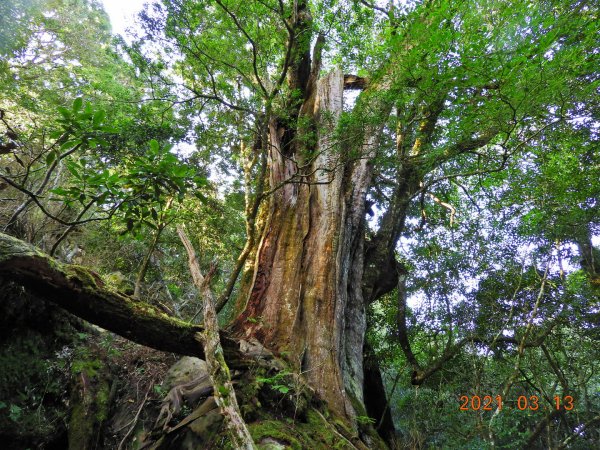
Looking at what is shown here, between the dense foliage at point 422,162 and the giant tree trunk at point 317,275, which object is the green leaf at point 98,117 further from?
the giant tree trunk at point 317,275

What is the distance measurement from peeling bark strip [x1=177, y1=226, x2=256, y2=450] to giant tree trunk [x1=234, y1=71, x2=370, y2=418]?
1.12 meters

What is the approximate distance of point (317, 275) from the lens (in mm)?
4246

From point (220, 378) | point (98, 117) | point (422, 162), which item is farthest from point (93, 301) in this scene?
point (422, 162)

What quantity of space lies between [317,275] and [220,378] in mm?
2272

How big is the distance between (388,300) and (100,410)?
23.2 feet

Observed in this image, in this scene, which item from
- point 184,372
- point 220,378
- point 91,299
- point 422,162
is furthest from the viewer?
point 422,162

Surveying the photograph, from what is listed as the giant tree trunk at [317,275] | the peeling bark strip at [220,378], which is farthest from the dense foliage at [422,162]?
the peeling bark strip at [220,378]

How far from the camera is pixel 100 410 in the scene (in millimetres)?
2998

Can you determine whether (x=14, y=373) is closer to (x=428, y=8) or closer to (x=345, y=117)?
(x=345, y=117)

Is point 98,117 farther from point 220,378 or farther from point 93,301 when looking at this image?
point 220,378

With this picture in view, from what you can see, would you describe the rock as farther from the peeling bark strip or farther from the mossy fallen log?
the peeling bark strip

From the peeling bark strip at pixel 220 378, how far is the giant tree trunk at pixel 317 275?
1.12 metres

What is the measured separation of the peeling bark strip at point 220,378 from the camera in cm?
171

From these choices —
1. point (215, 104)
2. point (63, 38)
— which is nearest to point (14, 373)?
point (215, 104)
